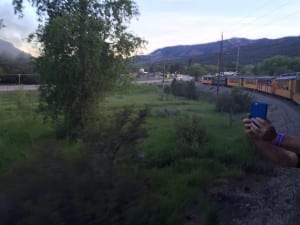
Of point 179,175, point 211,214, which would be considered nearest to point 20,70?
point 179,175

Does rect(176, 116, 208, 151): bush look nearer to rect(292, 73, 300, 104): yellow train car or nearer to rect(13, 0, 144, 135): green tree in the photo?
rect(13, 0, 144, 135): green tree

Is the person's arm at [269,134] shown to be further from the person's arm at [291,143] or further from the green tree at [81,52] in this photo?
the green tree at [81,52]

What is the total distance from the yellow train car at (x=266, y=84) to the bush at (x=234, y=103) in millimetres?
3367

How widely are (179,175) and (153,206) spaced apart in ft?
28.2

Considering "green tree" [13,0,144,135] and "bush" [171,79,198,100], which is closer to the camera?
"green tree" [13,0,144,135]

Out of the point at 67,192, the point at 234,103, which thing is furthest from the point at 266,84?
the point at 67,192

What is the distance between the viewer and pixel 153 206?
6953 mm

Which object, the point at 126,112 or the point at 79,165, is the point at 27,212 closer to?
the point at 79,165

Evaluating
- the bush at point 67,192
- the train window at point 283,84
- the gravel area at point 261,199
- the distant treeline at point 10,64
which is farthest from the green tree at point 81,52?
the distant treeline at point 10,64

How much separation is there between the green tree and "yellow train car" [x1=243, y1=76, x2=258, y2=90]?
1564 inches

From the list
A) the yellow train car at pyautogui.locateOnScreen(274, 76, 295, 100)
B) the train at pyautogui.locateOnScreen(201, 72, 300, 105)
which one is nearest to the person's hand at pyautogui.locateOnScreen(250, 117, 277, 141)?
the train at pyautogui.locateOnScreen(201, 72, 300, 105)

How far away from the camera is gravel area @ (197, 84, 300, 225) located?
427 inches

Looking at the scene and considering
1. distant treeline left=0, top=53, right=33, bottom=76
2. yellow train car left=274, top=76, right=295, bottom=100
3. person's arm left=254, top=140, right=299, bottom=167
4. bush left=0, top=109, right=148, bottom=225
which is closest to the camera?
person's arm left=254, top=140, right=299, bottom=167

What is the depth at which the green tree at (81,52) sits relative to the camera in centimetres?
1983
